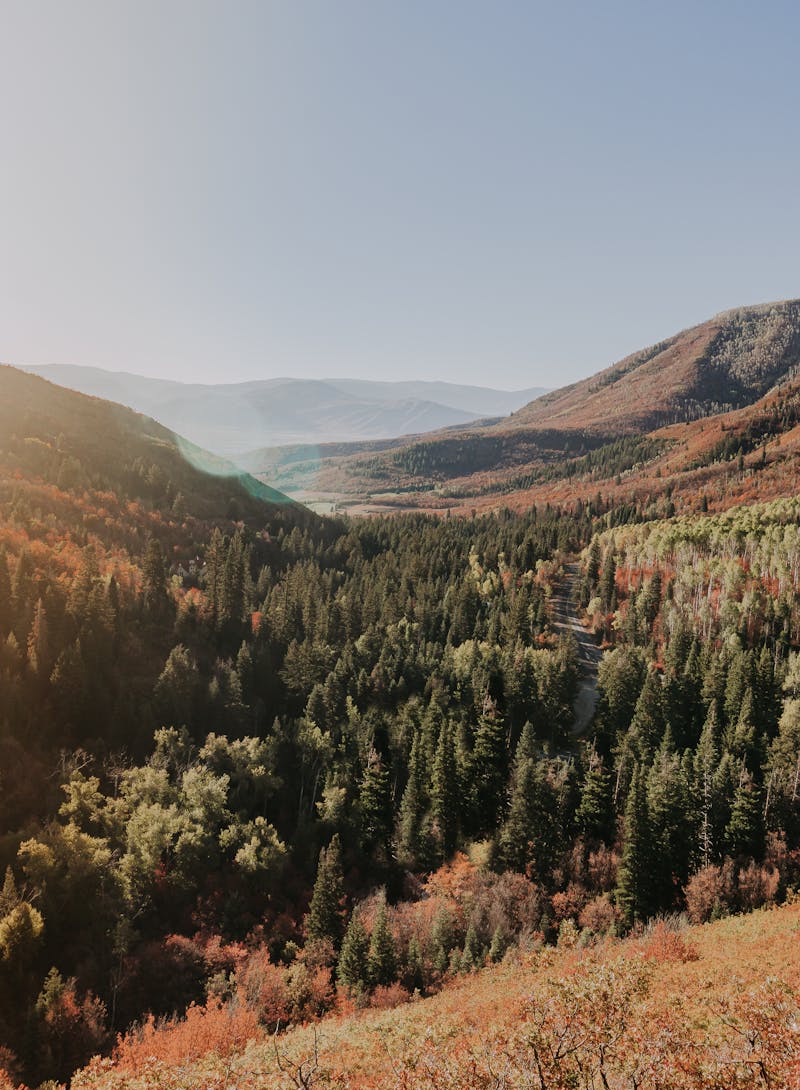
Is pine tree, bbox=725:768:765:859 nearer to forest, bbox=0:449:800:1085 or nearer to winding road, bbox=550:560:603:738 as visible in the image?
forest, bbox=0:449:800:1085

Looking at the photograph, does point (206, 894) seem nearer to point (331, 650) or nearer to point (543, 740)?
point (331, 650)

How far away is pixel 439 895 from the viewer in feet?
250

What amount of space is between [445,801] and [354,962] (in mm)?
27114

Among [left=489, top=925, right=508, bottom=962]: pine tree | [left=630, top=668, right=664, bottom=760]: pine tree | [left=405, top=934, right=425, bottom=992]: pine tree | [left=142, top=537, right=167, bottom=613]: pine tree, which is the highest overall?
[left=142, top=537, right=167, bottom=613]: pine tree

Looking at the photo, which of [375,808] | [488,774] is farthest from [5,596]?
[488,774]

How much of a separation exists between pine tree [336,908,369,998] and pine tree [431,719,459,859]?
76.6ft

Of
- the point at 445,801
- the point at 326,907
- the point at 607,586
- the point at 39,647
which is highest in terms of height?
the point at 39,647

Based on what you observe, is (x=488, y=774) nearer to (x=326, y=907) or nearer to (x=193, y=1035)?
(x=326, y=907)

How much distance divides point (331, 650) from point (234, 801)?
3974 centimetres

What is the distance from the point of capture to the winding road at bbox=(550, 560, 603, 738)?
120 metres

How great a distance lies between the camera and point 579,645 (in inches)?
5600

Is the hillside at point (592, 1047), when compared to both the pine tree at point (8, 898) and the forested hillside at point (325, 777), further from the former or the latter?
the pine tree at point (8, 898)

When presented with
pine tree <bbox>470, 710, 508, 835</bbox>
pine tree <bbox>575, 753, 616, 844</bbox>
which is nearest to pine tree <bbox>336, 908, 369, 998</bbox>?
pine tree <bbox>470, 710, 508, 835</bbox>

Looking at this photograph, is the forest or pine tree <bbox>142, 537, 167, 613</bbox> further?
pine tree <bbox>142, 537, 167, 613</bbox>
